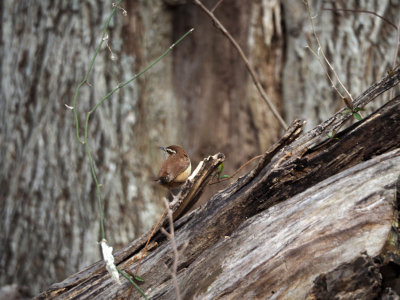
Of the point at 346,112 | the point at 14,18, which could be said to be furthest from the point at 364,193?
the point at 14,18

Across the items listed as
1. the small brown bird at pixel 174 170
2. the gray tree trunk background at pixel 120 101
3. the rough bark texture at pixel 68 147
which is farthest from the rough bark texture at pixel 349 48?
the small brown bird at pixel 174 170

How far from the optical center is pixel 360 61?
3.86 meters

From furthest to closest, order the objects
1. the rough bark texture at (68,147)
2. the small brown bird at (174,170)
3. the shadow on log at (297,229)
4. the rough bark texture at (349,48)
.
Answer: the rough bark texture at (68,147) → the rough bark texture at (349,48) → the small brown bird at (174,170) → the shadow on log at (297,229)

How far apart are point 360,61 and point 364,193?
8.00ft

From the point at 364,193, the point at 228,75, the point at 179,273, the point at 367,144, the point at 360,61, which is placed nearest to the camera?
the point at 364,193

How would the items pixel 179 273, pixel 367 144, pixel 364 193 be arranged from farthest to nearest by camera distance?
pixel 179 273 < pixel 367 144 < pixel 364 193

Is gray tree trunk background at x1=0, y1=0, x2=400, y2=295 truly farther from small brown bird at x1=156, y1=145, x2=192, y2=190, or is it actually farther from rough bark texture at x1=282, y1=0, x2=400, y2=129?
small brown bird at x1=156, y1=145, x2=192, y2=190

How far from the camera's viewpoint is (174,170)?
2.15m

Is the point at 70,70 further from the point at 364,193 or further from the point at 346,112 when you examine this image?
the point at 364,193

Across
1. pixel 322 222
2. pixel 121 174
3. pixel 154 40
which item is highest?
pixel 154 40

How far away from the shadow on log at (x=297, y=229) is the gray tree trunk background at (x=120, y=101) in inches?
70.3

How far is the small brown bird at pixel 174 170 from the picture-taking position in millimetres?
2150

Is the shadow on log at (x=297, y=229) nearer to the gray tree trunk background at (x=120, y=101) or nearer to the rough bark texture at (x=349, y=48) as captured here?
the gray tree trunk background at (x=120, y=101)

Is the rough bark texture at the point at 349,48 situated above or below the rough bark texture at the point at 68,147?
below
